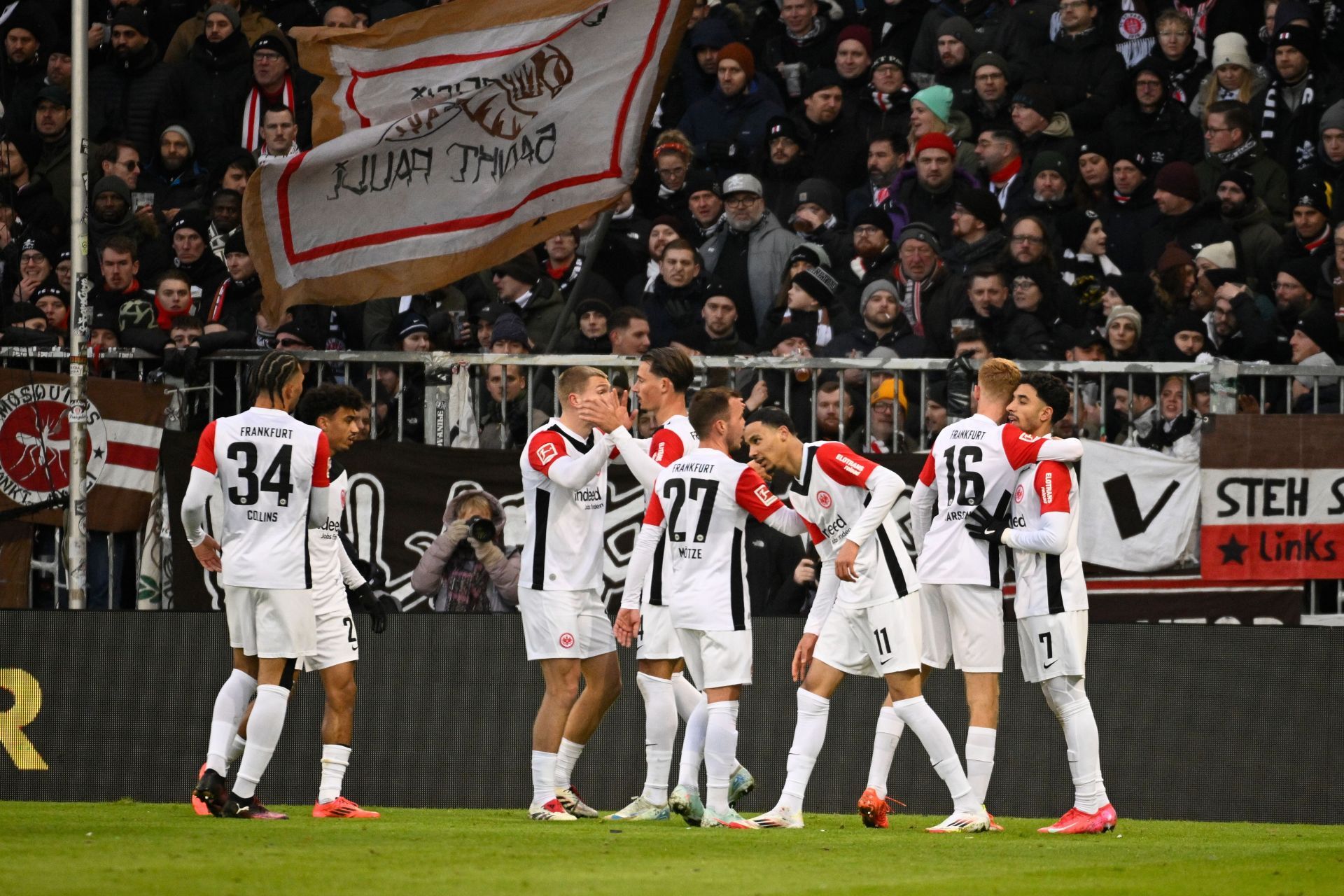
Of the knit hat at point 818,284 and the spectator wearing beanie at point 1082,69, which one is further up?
the spectator wearing beanie at point 1082,69

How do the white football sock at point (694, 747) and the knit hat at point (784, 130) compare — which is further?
the knit hat at point (784, 130)

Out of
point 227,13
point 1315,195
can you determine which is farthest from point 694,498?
point 227,13

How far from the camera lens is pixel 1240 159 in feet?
44.1

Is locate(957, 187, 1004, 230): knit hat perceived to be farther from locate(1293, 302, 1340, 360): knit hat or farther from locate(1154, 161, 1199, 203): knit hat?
locate(1293, 302, 1340, 360): knit hat

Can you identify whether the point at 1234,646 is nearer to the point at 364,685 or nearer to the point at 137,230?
the point at 364,685

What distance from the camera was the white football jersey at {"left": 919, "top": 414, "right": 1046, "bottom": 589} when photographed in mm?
8891

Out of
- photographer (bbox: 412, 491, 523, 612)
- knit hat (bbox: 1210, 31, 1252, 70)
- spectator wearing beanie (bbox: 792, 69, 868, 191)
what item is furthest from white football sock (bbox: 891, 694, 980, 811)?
knit hat (bbox: 1210, 31, 1252, 70)

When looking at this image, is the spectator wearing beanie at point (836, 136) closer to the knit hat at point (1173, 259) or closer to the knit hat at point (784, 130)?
the knit hat at point (784, 130)

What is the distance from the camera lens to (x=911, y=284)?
12.7m

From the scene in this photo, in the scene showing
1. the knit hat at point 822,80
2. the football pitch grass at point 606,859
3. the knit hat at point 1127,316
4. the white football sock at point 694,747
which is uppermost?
the knit hat at point 822,80

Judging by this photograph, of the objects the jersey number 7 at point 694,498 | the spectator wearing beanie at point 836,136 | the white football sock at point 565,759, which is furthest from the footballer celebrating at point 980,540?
the spectator wearing beanie at point 836,136

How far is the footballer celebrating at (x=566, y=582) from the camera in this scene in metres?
8.82

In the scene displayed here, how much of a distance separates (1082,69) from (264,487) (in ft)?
27.8

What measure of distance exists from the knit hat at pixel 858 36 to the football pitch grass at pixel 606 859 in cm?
757
